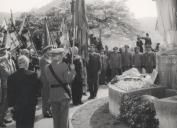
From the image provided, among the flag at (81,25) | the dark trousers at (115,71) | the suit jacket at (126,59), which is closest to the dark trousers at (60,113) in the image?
the flag at (81,25)

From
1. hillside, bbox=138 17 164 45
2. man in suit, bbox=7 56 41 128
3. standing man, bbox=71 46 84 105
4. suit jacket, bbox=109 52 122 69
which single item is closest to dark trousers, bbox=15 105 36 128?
man in suit, bbox=7 56 41 128

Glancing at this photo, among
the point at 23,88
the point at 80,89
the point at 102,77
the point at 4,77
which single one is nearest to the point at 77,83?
the point at 80,89

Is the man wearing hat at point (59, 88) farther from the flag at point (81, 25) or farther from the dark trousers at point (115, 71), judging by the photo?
the dark trousers at point (115, 71)

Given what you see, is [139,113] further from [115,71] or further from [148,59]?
[148,59]

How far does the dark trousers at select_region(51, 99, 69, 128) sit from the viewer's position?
7348 mm

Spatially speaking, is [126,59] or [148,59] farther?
[148,59]

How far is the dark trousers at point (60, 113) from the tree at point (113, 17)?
109ft

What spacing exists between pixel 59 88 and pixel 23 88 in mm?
944

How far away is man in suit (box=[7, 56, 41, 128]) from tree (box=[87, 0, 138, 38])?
111 ft

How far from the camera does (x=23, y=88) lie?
668 cm

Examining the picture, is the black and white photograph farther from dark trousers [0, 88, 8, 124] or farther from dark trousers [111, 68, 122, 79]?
dark trousers [111, 68, 122, 79]

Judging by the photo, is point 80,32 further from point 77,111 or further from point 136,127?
point 136,127

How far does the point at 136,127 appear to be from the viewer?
808cm

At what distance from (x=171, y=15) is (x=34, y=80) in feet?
16.1
